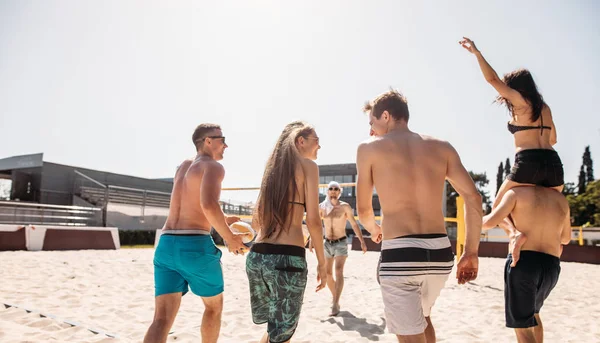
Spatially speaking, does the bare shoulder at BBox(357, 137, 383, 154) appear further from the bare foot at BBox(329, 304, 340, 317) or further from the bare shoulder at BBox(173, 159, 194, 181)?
the bare foot at BBox(329, 304, 340, 317)

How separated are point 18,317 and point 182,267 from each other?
2.49m

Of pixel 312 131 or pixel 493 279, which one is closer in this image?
pixel 312 131

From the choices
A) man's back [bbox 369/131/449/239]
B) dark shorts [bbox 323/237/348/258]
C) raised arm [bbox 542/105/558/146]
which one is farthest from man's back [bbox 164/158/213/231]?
dark shorts [bbox 323/237/348/258]

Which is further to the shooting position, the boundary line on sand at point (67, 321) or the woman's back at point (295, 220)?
the boundary line on sand at point (67, 321)

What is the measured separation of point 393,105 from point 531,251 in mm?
1122

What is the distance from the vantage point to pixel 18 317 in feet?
12.7

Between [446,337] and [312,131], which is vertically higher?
[312,131]

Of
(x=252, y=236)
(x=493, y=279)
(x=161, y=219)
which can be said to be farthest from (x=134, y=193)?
(x=252, y=236)

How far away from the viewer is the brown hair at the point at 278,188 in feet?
7.59

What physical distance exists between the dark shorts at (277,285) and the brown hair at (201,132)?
1009 millimetres

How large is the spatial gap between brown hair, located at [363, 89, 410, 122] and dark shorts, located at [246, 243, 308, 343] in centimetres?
91

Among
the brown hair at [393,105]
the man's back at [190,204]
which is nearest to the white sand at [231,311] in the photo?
the man's back at [190,204]

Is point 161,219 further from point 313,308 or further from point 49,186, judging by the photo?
point 313,308

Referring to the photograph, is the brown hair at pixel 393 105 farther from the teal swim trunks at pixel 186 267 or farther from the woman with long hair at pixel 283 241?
the teal swim trunks at pixel 186 267
